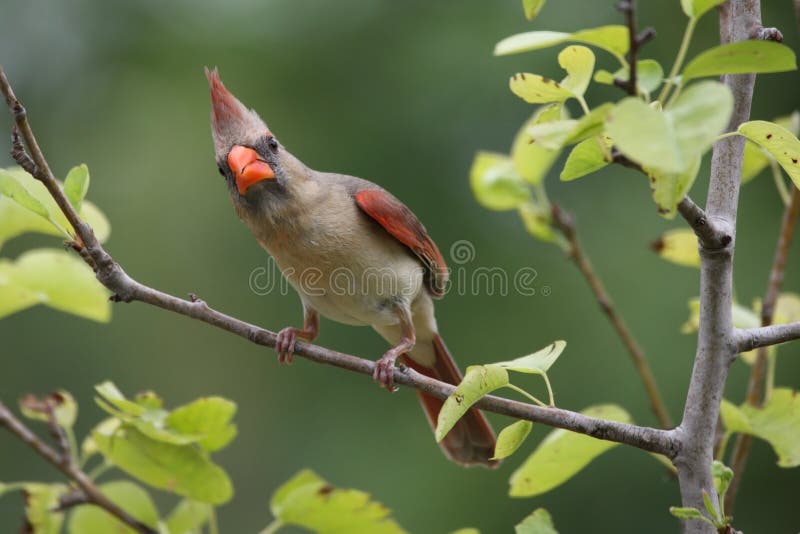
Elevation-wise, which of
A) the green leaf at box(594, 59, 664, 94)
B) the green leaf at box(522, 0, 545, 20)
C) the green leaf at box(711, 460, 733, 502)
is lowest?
the green leaf at box(711, 460, 733, 502)

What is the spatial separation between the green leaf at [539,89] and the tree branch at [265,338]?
55cm

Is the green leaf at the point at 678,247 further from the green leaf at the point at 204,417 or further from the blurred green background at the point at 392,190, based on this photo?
the blurred green background at the point at 392,190

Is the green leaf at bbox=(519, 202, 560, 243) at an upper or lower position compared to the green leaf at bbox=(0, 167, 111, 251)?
upper

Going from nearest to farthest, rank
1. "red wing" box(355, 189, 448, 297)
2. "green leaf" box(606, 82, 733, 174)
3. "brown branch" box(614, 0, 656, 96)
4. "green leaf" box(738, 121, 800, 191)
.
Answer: "green leaf" box(606, 82, 733, 174) → "brown branch" box(614, 0, 656, 96) → "green leaf" box(738, 121, 800, 191) → "red wing" box(355, 189, 448, 297)

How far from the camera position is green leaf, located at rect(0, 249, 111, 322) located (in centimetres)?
216

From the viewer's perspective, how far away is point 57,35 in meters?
8.20

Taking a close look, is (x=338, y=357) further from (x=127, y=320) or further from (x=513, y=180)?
(x=127, y=320)

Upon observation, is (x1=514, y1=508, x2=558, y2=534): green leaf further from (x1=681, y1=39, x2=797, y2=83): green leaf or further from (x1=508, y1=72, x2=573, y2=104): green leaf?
(x1=681, y1=39, x2=797, y2=83): green leaf

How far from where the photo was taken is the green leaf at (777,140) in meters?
1.43

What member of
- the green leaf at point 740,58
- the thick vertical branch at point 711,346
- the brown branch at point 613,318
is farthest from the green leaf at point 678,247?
the green leaf at point 740,58

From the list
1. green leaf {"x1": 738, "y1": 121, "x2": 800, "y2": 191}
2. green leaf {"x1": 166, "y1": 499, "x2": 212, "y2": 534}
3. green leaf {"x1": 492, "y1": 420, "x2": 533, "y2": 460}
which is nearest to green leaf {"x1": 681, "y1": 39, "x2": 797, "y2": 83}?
green leaf {"x1": 738, "y1": 121, "x2": 800, "y2": 191}

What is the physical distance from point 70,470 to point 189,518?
31 cm

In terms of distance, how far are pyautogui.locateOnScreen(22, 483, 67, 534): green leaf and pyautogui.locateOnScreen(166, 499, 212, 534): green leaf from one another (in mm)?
263

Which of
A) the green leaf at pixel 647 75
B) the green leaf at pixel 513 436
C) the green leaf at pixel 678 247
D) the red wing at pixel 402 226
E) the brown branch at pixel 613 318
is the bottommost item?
the green leaf at pixel 513 436
